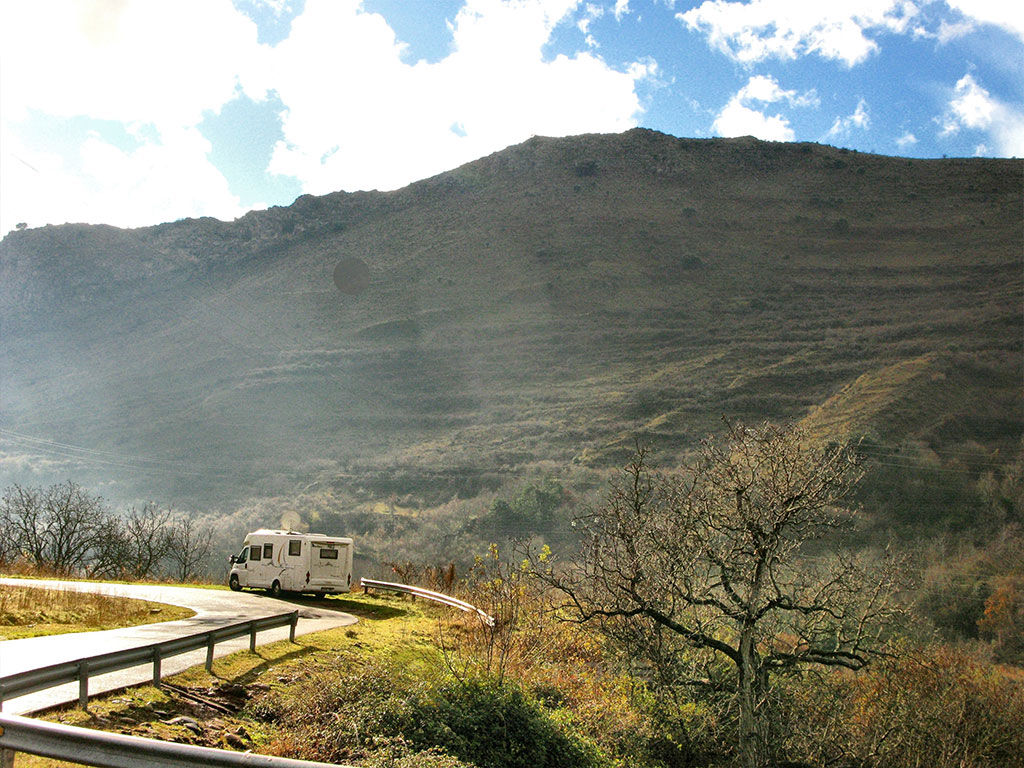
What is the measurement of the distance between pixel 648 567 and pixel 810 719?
7265 mm

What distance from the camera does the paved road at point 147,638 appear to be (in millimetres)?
9000

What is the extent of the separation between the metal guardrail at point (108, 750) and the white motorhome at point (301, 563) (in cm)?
2150

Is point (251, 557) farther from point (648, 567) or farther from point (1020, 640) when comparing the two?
point (1020, 640)

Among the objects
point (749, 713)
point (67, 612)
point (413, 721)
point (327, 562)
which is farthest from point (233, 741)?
point (327, 562)

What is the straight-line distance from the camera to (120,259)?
14875cm

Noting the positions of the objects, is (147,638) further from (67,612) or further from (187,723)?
(187,723)

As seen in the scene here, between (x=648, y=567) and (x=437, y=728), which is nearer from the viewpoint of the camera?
(x=437, y=728)

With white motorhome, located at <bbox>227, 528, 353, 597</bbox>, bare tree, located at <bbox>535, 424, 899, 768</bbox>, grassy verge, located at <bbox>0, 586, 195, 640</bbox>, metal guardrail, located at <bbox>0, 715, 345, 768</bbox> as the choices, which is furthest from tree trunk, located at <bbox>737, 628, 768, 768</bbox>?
white motorhome, located at <bbox>227, 528, 353, 597</bbox>

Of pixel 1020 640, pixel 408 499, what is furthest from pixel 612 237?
pixel 1020 640

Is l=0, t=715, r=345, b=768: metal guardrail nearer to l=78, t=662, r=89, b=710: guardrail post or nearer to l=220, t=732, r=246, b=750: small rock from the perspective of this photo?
l=78, t=662, r=89, b=710: guardrail post

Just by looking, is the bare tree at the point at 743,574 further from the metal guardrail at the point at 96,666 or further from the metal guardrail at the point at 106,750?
the metal guardrail at the point at 106,750

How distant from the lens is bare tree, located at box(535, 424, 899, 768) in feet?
53.8

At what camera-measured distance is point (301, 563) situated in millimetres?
26125

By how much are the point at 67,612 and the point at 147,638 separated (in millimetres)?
4251
